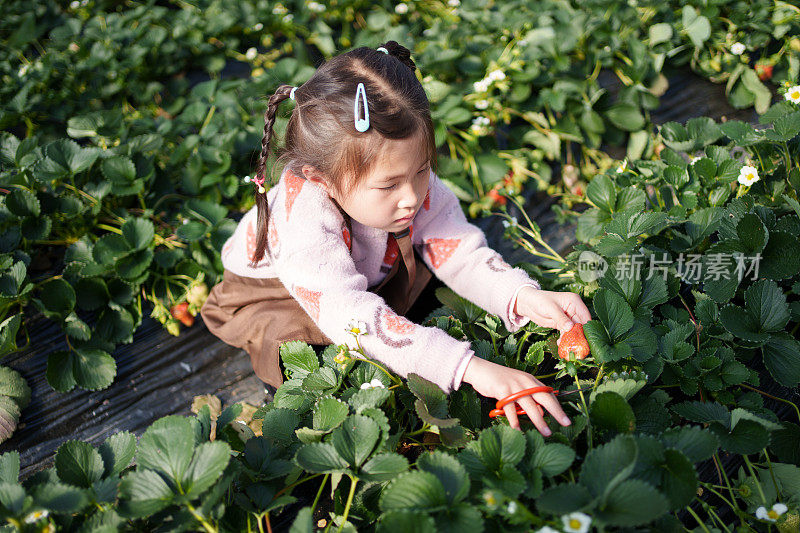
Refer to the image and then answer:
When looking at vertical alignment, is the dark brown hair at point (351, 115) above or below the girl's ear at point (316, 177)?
above

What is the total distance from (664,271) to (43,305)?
4.99ft

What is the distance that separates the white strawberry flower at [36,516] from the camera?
761 mm

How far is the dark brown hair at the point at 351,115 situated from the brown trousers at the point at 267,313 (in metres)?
0.35

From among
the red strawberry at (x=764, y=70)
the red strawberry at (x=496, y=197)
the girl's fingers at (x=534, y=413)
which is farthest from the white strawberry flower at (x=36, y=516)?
the red strawberry at (x=764, y=70)

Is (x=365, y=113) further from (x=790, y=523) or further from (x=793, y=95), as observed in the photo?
(x=793, y=95)

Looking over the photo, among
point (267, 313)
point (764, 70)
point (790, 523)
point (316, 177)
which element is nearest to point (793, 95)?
point (764, 70)

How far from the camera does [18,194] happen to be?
5.30 ft

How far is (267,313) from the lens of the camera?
1406mm

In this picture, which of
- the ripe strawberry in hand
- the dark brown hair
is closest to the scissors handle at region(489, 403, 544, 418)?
A: the ripe strawberry in hand

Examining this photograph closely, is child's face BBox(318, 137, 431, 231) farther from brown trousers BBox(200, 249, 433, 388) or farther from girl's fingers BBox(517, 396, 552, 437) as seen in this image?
girl's fingers BBox(517, 396, 552, 437)

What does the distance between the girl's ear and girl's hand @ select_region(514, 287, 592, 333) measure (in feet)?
1.57

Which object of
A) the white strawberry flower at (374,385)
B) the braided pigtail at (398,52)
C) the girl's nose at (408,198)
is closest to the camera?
the white strawberry flower at (374,385)

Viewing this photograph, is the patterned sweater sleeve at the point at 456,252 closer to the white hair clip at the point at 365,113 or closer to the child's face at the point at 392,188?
the child's face at the point at 392,188

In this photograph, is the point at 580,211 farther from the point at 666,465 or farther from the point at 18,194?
the point at 18,194
